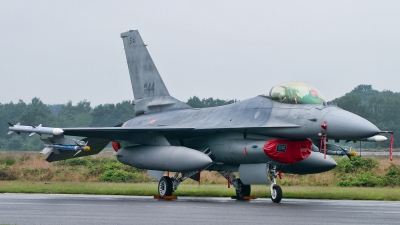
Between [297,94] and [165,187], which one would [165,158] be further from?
[297,94]

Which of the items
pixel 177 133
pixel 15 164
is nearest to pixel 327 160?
pixel 177 133

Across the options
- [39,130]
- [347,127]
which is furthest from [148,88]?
[347,127]

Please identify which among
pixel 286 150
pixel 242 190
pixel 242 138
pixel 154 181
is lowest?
pixel 242 190

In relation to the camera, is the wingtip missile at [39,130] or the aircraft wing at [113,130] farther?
the aircraft wing at [113,130]

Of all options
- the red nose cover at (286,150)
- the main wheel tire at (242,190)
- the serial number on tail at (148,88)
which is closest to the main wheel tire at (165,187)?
the main wheel tire at (242,190)

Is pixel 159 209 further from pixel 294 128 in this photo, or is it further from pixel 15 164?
A: pixel 15 164

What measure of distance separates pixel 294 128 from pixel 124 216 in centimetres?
563

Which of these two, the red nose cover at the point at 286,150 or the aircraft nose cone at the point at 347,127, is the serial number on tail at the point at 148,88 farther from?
the aircraft nose cone at the point at 347,127

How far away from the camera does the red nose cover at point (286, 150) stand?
1742 cm

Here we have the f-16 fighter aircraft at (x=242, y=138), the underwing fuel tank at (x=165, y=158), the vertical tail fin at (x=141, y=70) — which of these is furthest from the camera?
the vertical tail fin at (x=141, y=70)

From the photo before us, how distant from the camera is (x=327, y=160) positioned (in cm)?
1877

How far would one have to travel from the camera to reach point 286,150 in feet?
57.5

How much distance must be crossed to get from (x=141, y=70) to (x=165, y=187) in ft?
15.8

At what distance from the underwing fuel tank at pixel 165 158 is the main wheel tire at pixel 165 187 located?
0.56 meters
